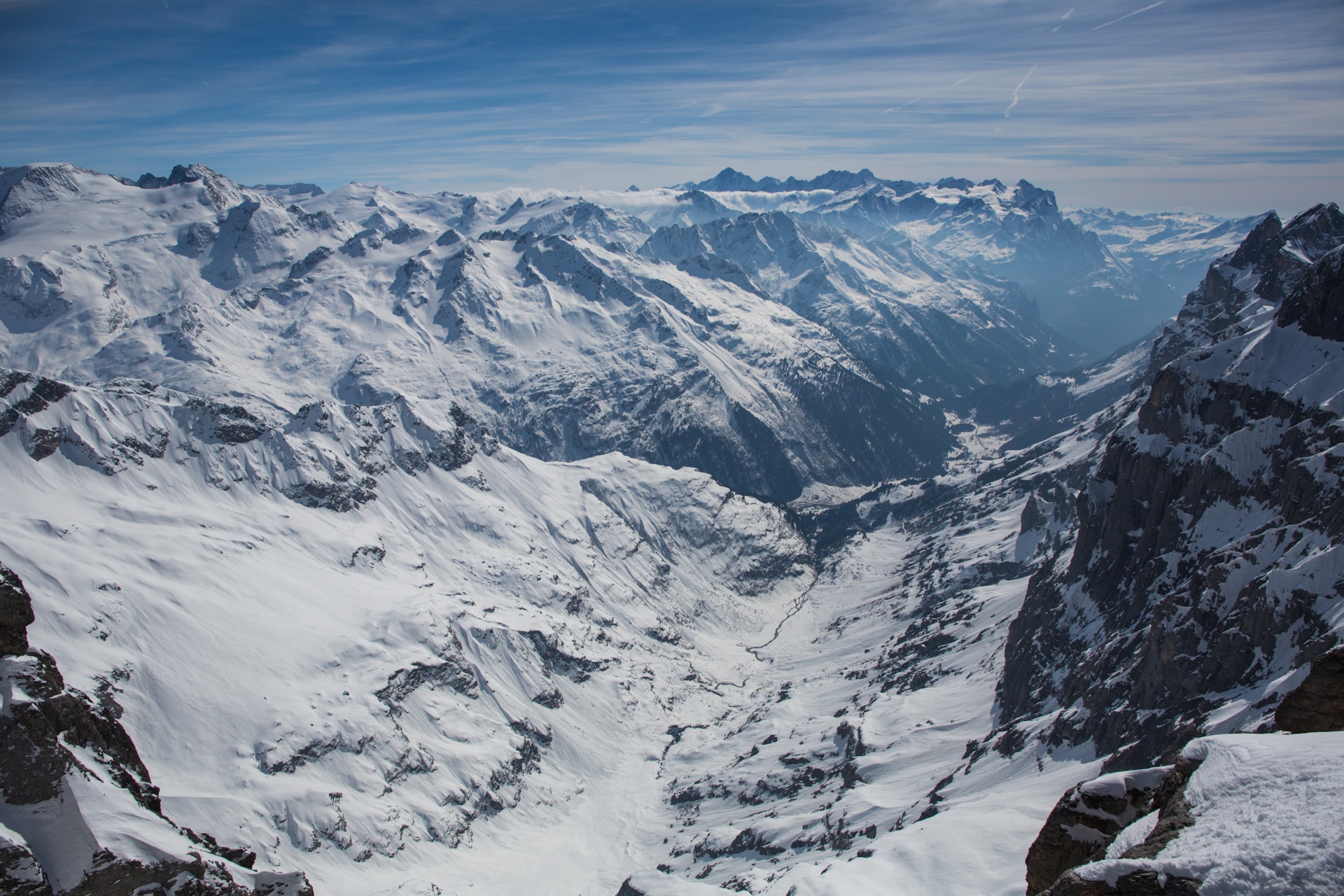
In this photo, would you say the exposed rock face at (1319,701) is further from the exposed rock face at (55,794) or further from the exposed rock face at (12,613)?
the exposed rock face at (12,613)

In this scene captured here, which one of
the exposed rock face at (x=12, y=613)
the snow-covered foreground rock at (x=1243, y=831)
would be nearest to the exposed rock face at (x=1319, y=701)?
the snow-covered foreground rock at (x=1243, y=831)

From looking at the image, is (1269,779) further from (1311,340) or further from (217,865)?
(1311,340)

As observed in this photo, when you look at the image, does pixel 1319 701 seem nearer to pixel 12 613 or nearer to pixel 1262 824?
pixel 1262 824

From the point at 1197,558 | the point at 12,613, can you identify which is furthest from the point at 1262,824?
the point at 1197,558

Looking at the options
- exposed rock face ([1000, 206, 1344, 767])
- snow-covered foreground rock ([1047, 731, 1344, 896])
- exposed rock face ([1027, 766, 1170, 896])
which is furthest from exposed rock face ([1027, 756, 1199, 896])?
exposed rock face ([1000, 206, 1344, 767])

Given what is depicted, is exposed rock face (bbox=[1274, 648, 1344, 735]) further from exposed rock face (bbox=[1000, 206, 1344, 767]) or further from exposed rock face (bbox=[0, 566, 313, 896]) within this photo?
exposed rock face (bbox=[0, 566, 313, 896])
